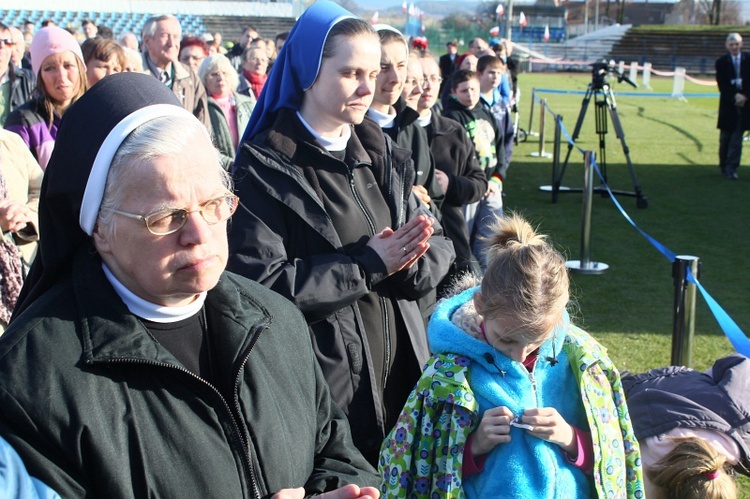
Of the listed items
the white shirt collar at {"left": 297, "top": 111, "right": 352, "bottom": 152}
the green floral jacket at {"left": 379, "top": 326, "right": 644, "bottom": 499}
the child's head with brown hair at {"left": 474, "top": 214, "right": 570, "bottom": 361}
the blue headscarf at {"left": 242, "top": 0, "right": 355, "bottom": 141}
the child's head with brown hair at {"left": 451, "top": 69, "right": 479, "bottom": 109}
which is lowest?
the green floral jacket at {"left": 379, "top": 326, "right": 644, "bottom": 499}

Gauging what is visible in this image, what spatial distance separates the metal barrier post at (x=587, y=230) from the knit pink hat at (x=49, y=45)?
443 centimetres

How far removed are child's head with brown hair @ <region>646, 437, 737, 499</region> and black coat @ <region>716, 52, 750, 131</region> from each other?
11.0 m

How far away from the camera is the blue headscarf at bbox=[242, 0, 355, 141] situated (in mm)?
2910

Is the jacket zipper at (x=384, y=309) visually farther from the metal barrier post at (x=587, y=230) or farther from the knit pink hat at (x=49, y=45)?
the metal barrier post at (x=587, y=230)

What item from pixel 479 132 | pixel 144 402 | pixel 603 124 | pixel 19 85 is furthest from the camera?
pixel 603 124

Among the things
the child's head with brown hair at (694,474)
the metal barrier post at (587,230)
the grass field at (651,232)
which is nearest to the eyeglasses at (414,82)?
the grass field at (651,232)

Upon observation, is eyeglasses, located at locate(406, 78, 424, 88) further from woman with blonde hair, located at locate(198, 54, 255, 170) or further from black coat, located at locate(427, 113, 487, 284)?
woman with blonde hair, located at locate(198, 54, 255, 170)

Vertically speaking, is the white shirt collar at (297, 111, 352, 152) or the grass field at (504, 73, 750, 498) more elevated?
the white shirt collar at (297, 111, 352, 152)

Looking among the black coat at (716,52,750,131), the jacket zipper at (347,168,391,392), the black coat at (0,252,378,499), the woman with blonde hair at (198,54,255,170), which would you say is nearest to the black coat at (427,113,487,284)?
the jacket zipper at (347,168,391,392)

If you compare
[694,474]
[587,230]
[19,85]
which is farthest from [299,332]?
[19,85]

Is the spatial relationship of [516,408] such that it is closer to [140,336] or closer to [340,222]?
[340,222]

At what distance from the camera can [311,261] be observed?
2.72 metres

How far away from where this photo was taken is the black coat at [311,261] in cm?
266

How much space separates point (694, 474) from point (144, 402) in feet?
6.64
